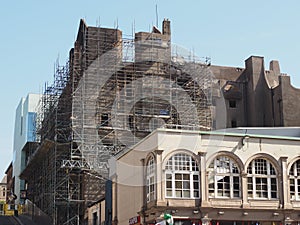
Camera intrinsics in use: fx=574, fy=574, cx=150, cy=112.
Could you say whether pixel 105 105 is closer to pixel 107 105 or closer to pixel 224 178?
pixel 107 105

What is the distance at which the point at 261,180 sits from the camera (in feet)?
117

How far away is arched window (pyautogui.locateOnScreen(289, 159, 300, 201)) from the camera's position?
36219mm

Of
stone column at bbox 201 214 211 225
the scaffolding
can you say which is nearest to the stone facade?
the scaffolding

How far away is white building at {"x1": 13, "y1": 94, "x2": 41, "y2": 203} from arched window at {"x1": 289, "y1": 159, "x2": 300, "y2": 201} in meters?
49.1

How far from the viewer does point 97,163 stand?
47812 millimetres

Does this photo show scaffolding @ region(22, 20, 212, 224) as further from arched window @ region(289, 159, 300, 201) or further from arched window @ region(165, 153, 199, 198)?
arched window @ region(289, 159, 300, 201)

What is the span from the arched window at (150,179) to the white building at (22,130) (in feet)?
153

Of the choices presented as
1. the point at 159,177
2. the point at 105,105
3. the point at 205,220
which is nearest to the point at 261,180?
the point at 205,220

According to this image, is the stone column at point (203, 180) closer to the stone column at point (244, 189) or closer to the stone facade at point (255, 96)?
the stone column at point (244, 189)

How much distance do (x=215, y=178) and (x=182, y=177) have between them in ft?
7.11

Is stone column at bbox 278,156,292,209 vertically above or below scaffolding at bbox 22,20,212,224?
below

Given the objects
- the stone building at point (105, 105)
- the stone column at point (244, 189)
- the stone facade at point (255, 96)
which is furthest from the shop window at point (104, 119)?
the stone column at point (244, 189)

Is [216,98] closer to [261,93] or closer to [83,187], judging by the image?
[261,93]

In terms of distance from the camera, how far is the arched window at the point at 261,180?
116 feet
